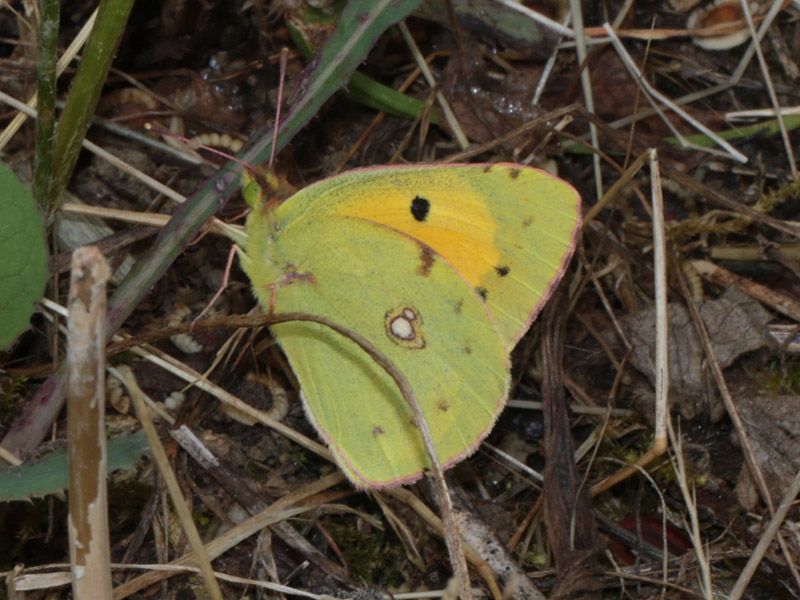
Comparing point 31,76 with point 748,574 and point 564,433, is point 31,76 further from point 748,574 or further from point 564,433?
point 748,574

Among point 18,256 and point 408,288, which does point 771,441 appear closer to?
point 408,288

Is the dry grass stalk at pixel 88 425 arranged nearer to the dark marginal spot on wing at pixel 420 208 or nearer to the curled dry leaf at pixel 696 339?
the dark marginal spot on wing at pixel 420 208

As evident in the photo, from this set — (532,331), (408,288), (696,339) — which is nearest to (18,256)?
(408,288)

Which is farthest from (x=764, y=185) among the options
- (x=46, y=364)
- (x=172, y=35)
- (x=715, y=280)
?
(x=46, y=364)

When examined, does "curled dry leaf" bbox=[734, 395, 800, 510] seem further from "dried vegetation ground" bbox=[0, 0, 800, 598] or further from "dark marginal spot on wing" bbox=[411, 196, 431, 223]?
"dark marginal spot on wing" bbox=[411, 196, 431, 223]

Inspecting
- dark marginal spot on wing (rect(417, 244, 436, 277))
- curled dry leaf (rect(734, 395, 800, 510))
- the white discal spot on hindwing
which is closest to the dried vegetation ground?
curled dry leaf (rect(734, 395, 800, 510))

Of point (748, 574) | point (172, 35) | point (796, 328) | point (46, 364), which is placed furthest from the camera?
point (172, 35)
